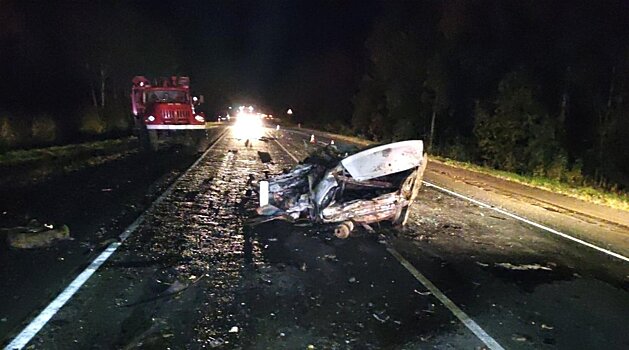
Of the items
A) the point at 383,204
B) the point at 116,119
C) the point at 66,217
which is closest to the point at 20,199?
the point at 66,217

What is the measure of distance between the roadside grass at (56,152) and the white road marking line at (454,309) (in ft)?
57.3

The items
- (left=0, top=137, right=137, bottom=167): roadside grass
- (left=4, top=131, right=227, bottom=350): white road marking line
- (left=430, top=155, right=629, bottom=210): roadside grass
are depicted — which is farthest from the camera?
(left=0, top=137, right=137, bottom=167): roadside grass

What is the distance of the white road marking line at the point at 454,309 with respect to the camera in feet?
17.6

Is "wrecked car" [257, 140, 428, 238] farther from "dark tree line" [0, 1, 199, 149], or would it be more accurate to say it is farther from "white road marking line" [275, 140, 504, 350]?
"dark tree line" [0, 1, 199, 149]

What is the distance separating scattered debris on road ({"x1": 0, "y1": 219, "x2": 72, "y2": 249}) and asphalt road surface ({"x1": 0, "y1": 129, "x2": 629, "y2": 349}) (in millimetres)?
447

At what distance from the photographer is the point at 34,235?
348 inches

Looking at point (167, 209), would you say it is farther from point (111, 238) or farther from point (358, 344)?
point (358, 344)

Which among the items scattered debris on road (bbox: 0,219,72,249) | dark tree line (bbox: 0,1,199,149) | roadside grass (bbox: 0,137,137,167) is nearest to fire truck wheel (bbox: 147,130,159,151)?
roadside grass (bbox: 0,137,137,167)

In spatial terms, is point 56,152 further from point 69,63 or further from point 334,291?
point 334,291

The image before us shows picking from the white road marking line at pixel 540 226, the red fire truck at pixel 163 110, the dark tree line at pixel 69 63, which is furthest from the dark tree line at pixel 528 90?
the dark tree line at pixel 69 63

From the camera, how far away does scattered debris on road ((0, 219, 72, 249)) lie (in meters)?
8.66

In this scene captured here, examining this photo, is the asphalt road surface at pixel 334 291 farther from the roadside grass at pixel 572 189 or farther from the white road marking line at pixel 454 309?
the roadside grass at pixel 572 189

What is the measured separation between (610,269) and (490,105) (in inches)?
714

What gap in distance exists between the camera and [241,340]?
525 centimetres
